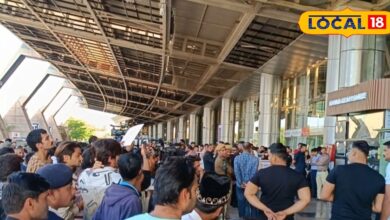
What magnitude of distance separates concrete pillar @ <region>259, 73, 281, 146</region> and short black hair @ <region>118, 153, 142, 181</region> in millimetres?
25235

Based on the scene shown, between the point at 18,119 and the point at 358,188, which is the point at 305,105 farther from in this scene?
the point at 18,119

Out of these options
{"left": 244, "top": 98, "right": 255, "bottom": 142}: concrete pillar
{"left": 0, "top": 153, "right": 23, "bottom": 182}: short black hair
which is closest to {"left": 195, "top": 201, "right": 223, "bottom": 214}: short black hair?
{"left": 0, "top": 153, "right": 23, "bottom": 182}: short black hair

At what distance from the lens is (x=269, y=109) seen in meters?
28.9

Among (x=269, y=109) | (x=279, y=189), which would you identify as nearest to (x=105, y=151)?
(x=279, y=189)

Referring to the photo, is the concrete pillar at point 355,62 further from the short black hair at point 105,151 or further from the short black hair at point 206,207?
the short black hair at point 206,207

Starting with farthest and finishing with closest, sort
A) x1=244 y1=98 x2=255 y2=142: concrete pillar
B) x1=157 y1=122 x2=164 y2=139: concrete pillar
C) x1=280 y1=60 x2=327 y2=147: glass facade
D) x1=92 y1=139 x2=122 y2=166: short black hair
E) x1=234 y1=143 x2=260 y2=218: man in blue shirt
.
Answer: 1. x1=157 y1=122 x2=164 y2=139: concrete pillar
2. x1=244 y1=98 x2=255 y2=142: concrete pillar
3. x1=280 y1=60 x2=327 y2=147: glass facade
4. x1=234 y1=143 x2=260 y2=218: man in blue shirt
5. x1=92 y1=139 x2=122 y2=166: short black hair

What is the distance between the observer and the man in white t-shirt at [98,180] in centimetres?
415

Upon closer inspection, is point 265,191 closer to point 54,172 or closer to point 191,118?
point 54,172

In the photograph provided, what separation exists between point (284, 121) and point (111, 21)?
12.9 metres

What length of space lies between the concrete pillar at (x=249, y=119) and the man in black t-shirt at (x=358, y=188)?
3518cm

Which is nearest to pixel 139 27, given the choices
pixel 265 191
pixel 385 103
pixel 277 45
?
pixel 277 45

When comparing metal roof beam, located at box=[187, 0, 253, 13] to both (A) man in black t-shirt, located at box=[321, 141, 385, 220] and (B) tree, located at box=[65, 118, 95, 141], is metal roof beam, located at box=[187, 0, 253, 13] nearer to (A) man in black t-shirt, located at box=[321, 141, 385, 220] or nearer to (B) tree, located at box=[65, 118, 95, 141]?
(A) man in black t-shirt, located at box=[321, 141, 385, 220]

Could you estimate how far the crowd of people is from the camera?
2523 millimetres

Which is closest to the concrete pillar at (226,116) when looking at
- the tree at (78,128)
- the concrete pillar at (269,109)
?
the concrete pillar at (269,109)
